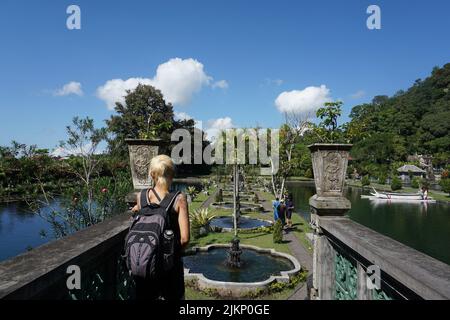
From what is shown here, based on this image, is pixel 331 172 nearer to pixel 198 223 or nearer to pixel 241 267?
pixel 241 267

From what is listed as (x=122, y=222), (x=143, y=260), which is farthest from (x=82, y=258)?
(x=122, y=222)

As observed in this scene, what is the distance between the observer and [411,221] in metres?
20.7

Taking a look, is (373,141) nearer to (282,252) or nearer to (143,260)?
(282,252)

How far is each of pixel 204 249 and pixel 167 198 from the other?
9502mm

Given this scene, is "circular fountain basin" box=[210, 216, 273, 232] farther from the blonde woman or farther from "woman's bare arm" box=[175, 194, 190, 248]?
"woman's bare arm" box=[175, 194, 190, 248]

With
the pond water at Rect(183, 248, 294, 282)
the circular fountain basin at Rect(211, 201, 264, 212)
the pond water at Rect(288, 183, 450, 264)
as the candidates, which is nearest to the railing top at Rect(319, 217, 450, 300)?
the pond water at Rect(183, 248, 294, 282)

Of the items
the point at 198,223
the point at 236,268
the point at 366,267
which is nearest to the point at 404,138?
the point at 198,223

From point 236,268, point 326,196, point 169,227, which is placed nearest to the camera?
point 169,227

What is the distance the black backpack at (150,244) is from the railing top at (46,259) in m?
0.44

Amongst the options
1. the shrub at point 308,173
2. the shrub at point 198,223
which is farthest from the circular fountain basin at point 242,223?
the shrub at point 308,173

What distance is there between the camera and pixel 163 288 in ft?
8.38

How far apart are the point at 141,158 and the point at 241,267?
21.4 ft

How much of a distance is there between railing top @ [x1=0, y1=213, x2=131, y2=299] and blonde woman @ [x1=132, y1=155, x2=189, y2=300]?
0.56 metres

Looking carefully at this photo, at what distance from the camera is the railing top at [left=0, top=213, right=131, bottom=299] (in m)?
1.86
